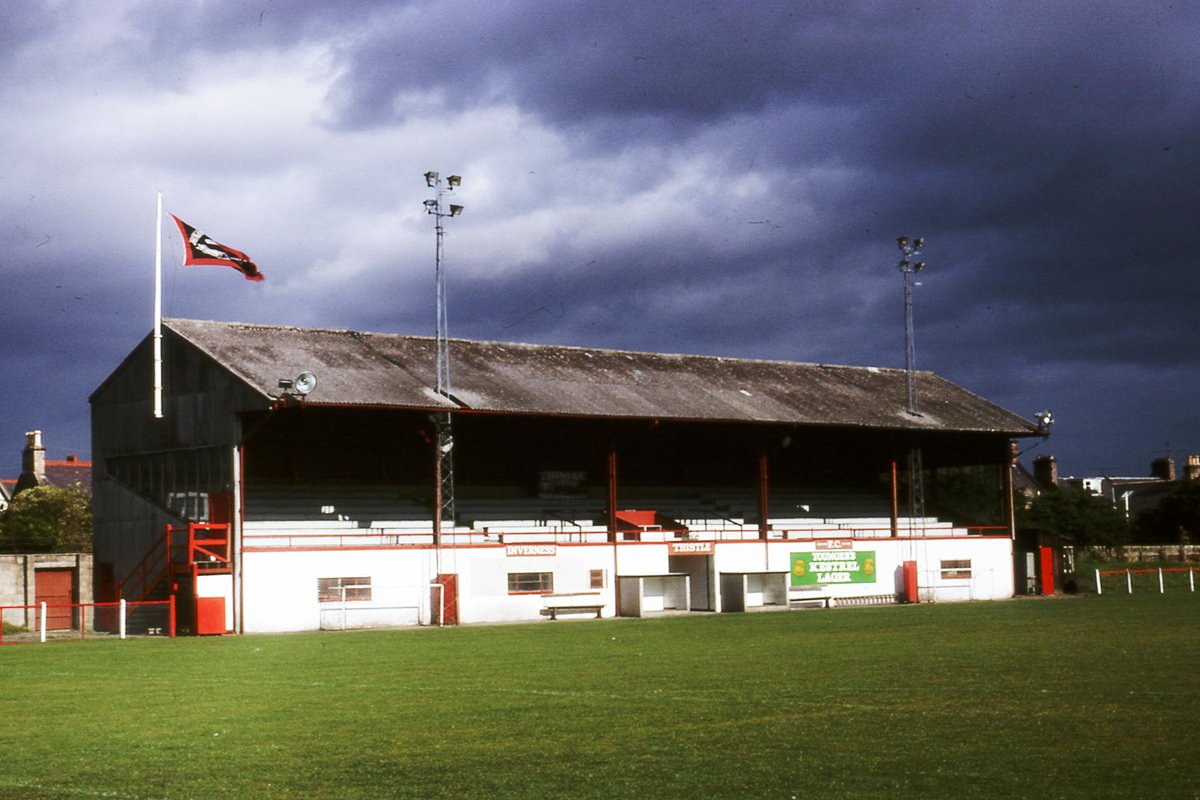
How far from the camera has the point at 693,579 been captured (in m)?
52.7

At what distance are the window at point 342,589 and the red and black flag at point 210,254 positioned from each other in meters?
9.06

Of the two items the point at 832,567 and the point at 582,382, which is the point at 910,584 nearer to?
the point at 832,567

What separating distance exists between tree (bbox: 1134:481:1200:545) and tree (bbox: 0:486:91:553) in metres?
61.6

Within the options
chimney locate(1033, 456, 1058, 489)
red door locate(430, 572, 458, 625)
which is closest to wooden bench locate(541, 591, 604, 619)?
red door locate(430, 572, 458, 625)

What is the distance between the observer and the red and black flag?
41.7m

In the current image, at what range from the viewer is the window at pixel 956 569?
5819 centimetres

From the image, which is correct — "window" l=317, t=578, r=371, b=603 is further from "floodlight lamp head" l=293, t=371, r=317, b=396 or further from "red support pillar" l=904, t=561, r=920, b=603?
"red support pillar" l=904, t=561, r=920, b=603

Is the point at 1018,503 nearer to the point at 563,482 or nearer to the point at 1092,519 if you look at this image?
the point at 1092,519

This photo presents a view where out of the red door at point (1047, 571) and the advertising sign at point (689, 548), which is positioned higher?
the advertising sign at point (689, 548)

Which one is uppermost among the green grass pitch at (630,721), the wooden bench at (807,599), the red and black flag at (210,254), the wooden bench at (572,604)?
the red and black flag at (210,254)

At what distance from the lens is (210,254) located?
4197 centimetres

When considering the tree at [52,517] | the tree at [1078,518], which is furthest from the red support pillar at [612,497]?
the tree at [1078,518]

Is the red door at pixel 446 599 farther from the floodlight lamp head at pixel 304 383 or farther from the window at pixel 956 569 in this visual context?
the window at pixel 956 569

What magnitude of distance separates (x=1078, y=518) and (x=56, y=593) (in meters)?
60.8
